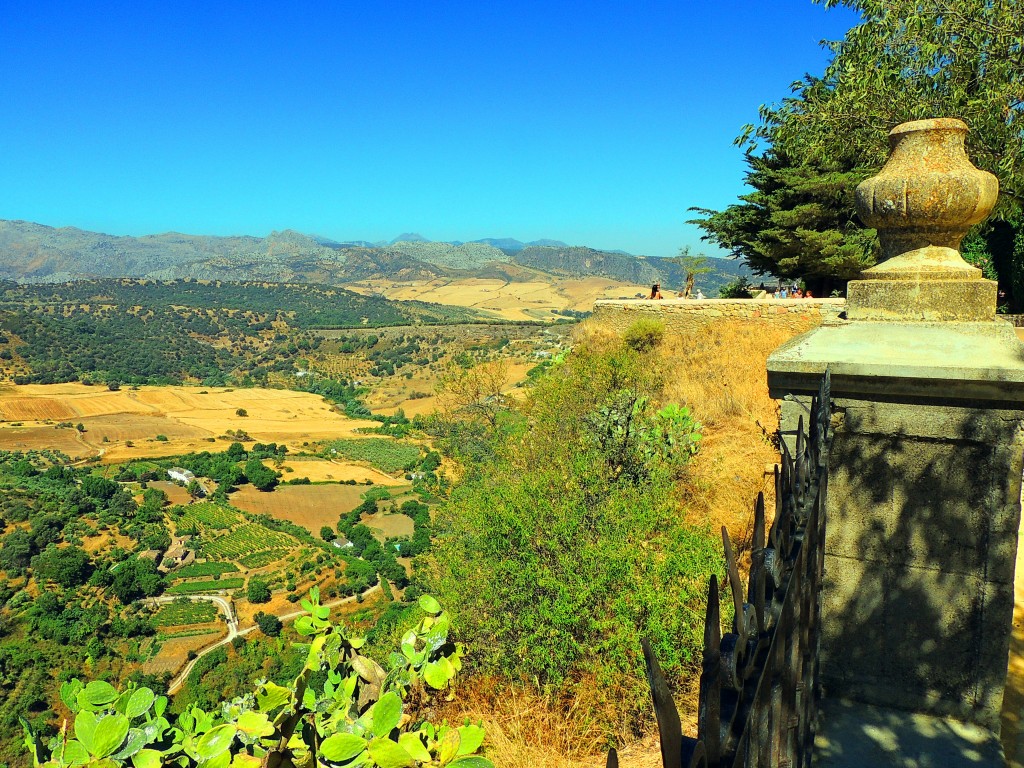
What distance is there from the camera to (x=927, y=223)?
2275 millimetres

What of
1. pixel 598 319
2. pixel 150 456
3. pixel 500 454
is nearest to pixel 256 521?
pixel 150 456

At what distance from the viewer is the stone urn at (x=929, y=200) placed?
7.23 ft

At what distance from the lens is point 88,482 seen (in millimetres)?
55594

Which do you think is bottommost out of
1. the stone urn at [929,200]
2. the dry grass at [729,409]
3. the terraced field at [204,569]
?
the terraced field at [204,569]

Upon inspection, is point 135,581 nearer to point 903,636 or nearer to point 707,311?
point 707,311

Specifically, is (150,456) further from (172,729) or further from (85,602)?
(172,729)

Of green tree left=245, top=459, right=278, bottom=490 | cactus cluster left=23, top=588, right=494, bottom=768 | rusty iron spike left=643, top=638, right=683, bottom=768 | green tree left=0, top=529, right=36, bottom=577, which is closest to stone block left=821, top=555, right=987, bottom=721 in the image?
cactus cluster left=23, top=588, right=494, bottom=768

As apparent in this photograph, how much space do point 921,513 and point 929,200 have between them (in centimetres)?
109

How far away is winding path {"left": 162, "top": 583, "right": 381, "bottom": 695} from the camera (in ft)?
116

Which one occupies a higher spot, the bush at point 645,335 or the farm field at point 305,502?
the bush at point 645,335

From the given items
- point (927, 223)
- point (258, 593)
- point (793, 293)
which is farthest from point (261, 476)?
point (927, 223)

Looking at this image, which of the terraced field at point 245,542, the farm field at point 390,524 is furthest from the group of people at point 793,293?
the terraced field at point 245,542

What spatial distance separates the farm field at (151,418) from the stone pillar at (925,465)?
75113 millimetres

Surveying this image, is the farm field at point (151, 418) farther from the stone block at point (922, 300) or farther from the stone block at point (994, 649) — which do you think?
the stone block at point (994, 649)
